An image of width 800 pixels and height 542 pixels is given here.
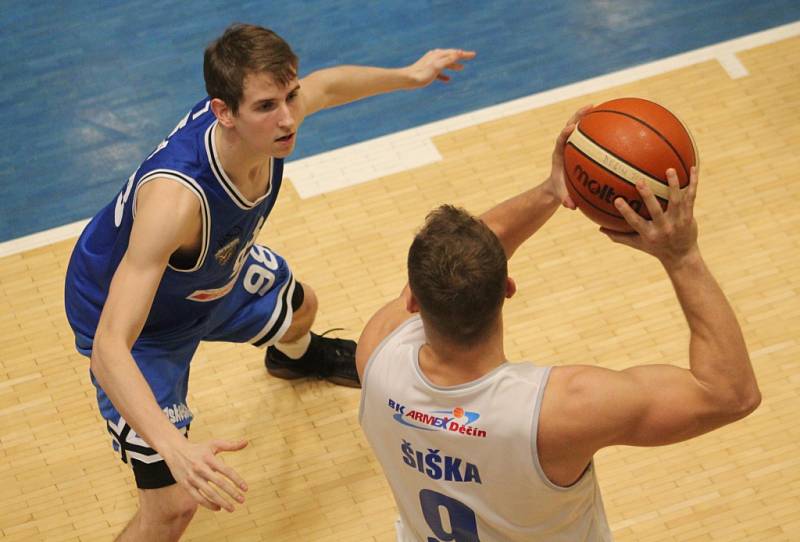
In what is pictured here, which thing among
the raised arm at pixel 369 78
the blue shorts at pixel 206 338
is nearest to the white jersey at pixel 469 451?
the blue shorts at pixel 206 338

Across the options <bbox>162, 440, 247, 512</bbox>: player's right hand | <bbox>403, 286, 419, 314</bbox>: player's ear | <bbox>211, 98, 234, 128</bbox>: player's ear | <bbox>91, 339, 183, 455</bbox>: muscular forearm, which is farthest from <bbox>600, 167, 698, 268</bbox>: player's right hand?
<bbox>211, 98, 234, 128</bbox>: player's ear

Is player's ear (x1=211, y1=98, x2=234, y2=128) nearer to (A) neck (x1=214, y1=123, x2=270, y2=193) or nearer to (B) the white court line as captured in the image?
(A) neck (x1=214, y1=123, x2=270, y2=193)

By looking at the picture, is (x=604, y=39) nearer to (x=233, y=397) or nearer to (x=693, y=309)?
(x=233, y=397)

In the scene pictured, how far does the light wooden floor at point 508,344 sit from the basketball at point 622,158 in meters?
1.59

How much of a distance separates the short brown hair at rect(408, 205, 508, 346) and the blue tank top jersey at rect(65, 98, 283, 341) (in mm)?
1339

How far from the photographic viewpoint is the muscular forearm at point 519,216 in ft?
9.73

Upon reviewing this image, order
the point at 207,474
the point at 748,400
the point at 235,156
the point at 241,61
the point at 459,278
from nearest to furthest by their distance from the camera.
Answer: the point at 459,278 → the point at 748,400 → the point at 207,474 → the point at 241,61 → the point at 235,156

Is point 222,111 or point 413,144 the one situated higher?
point 222,111

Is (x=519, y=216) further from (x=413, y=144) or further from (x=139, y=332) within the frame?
(x=413, y=144)

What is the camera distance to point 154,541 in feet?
12.4

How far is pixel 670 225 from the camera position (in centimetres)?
234

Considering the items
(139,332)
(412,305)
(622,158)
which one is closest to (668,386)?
(412,305)

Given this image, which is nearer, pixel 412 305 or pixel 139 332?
pixel 412 305

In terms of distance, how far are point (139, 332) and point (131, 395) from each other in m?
0.27
